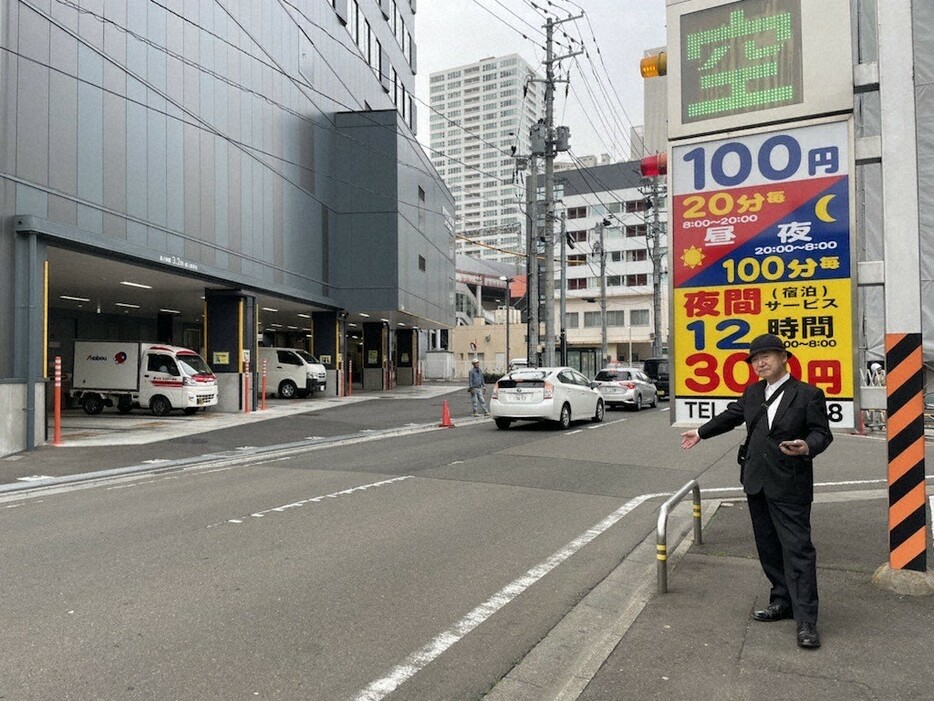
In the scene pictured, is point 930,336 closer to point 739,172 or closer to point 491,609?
point 739,172

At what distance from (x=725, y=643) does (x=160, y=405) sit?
20.9 m

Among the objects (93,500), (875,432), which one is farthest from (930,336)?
(93,500)

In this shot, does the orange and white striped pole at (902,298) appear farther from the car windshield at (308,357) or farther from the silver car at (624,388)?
the car windshield at (308,357)

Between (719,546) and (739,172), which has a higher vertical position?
(739,172)

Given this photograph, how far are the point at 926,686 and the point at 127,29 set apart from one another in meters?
20.4

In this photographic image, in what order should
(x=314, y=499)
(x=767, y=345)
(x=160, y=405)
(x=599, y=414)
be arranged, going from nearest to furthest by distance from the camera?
(x=767, y=345) → (x=314, y=499) → (x=599, y=414) → (x=160, y=405)

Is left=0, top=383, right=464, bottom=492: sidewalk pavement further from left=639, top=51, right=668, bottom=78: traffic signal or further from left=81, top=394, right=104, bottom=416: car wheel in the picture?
left=639, top=51, right=668, bottom=78: traffic signal

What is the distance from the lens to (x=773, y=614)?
4367 millimetres

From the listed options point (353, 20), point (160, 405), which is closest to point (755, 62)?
point (160, 405)

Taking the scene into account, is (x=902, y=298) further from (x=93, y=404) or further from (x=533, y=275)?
(x=533, y=275)

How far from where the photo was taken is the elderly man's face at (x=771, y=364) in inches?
169

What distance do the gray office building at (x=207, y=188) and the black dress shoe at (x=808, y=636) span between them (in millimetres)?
13829

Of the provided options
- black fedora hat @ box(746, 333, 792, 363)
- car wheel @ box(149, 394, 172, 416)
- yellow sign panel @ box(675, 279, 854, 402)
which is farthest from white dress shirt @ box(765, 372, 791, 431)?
car wheel @ box(149, 394, 172, 416)

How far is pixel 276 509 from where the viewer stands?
8117mm
